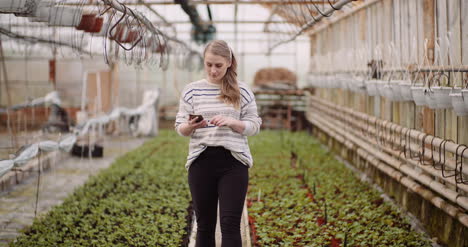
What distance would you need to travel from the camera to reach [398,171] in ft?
18.4

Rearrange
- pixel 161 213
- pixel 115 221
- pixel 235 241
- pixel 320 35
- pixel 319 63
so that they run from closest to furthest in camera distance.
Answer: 1. pixel 235 241
2. pixel 115 221
3. pixel 161 213
4. pixel 319 63
5. pixel 320 35

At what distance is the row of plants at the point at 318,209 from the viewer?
4520 mm

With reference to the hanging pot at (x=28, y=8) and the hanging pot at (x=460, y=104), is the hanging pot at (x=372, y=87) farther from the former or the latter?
the hanging pot at (x=28, y=8)

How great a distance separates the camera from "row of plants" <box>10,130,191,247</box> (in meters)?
4.52

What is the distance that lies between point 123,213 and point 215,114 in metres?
2.91

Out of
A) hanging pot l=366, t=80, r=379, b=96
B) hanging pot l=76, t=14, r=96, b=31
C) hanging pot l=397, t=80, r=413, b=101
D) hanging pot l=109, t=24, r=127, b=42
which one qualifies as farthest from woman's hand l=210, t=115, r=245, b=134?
hanging pot l=76, t=14, r=96, b=31

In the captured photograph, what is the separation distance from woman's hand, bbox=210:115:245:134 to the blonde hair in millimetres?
118

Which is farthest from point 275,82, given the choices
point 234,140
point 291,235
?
point 234,140

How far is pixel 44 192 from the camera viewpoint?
6.64m

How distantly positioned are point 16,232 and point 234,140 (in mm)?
2981

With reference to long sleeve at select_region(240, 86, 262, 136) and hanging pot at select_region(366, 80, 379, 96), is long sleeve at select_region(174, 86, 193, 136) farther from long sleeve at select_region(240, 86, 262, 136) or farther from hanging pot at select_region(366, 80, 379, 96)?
hanging pot at select_region(366, 80, 379, 96)

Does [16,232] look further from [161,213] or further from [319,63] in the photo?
[319,63]

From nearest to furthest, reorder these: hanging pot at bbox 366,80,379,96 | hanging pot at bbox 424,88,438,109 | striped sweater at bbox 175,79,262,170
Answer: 1. striped sweater at bbox 175,79,262,170
2. hanging pot at bbox 424,88,438,109
3. hanging pot at bbox 366,80,379,96

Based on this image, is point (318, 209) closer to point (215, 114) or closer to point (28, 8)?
point (215, 114)
